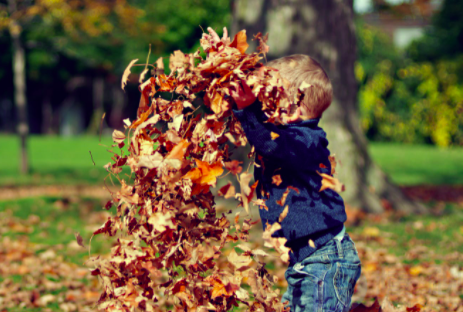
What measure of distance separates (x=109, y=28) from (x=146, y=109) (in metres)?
10.5

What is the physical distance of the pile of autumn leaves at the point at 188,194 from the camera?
6.40ft

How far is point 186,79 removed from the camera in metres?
2.04

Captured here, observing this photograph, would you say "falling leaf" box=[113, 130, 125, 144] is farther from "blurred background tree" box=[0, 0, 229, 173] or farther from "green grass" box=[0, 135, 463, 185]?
"blurred background tree" box=[0, 0, 229, 173]

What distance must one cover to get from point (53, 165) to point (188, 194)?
13.2 meters

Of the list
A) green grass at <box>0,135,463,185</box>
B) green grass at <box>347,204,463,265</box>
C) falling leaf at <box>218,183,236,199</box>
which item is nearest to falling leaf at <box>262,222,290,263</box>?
falling leaf at <box>218,183,236,199</box>

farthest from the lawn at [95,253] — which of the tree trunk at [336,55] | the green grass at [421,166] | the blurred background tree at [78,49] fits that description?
the blurred background tree at [78,49]

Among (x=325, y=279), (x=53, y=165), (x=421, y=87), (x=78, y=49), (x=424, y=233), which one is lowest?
(x=53, y=165)

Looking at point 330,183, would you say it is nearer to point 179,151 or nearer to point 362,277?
point 179,151

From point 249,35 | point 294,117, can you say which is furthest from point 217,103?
point 249,35

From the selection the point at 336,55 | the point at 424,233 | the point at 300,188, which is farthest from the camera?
the point at 336,55

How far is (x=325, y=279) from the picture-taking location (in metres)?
2.20

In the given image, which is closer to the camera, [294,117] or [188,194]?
[188,194]

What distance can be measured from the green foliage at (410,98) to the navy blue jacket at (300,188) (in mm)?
19578

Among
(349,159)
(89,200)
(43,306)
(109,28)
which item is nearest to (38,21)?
(109,28)
